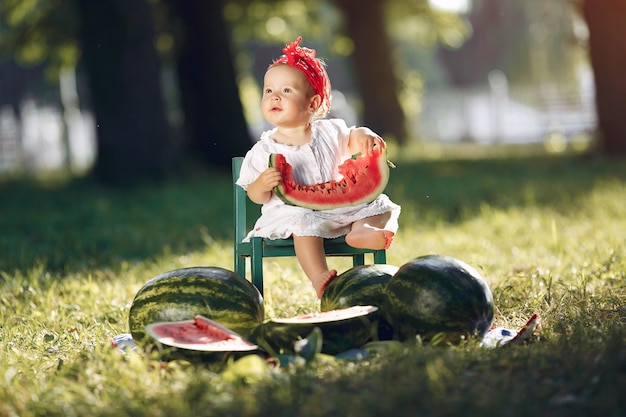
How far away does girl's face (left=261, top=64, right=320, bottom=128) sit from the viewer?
4.70m

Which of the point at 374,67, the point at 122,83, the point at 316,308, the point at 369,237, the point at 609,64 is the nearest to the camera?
the point at 369,237

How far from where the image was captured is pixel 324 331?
3.93 m

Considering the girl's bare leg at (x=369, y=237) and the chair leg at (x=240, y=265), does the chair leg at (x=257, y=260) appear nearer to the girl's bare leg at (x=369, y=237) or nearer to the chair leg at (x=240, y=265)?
the chair leg at (x=240, y=265)

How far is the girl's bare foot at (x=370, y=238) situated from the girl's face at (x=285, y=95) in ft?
2.28

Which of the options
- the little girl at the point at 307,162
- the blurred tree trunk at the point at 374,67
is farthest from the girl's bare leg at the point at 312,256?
the blurred tree trunk at the point at 374,67

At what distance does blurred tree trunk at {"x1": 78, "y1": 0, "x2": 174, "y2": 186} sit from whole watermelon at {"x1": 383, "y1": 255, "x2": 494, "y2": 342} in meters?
10.1

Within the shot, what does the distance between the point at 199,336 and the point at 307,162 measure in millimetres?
1257

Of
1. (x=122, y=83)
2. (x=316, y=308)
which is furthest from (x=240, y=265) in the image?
(x=122, y=83)

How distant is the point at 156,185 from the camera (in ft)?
44.9

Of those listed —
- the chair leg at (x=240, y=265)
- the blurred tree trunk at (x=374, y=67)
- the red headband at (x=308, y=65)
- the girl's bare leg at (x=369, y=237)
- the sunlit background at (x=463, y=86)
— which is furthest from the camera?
the sunlit background at (x=463, y=86)

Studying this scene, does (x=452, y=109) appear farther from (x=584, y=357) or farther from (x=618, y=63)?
(x=584, y=357)

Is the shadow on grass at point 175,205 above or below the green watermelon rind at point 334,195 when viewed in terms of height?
below

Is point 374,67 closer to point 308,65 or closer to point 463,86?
point 308,65

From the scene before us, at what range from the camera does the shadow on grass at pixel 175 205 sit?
26.2 ft
